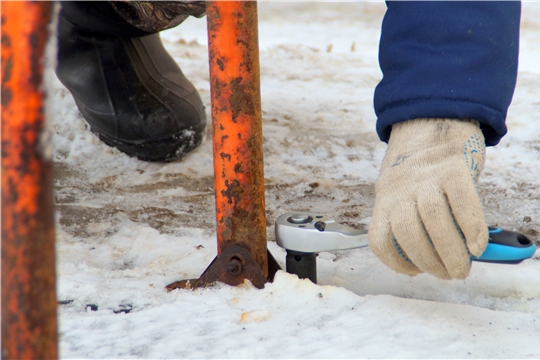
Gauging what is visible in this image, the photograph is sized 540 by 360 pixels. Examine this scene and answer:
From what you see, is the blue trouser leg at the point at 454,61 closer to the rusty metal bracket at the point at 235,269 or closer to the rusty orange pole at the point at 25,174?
the rusty metal bracket at the point at 235,269

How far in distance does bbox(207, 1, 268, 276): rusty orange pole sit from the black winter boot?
0.87 metres

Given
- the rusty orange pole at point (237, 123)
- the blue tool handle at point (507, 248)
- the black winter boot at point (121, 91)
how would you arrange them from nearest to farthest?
the blue tool handle at point (507, 248)
the rusty orange pole at point (237, 123)
the black winter boot at point (121, 91)

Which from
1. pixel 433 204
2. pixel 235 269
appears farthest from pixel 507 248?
pixel 235 269

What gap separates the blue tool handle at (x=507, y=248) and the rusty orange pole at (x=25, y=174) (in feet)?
2.13

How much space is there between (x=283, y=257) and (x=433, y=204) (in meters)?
0.50

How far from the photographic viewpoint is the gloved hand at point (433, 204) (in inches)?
32.4

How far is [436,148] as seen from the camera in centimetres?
92

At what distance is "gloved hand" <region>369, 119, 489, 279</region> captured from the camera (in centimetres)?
82

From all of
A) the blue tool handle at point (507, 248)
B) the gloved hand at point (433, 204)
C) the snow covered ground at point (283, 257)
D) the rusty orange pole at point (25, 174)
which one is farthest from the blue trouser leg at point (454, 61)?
Result: the rusty orange pole at point (25, 174)

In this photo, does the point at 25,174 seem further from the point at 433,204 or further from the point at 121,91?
the point at 121,91

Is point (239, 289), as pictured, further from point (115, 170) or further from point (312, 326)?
point (115, 170)

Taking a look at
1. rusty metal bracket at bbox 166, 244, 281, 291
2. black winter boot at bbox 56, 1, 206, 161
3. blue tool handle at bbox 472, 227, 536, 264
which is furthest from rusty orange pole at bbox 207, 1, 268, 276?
black winter boot at bbox 56, 1, 206, 161

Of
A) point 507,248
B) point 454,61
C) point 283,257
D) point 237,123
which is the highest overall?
point 454,61

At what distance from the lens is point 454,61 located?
3.08ft
